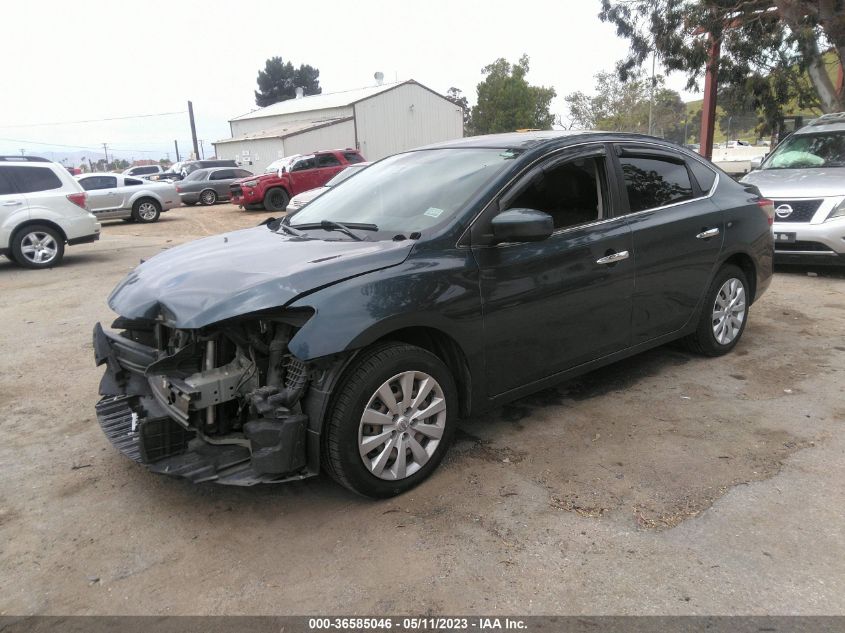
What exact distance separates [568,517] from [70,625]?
6.94 feet

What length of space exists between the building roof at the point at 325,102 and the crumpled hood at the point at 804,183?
29.1 meters

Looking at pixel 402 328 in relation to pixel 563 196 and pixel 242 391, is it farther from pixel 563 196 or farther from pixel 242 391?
pixel 563 196

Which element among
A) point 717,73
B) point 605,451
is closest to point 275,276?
point 605,451

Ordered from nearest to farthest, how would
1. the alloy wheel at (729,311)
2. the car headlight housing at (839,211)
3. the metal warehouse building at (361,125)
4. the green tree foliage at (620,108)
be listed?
the alloy wheel at (729,311) < the car headlight housing at (839,211) < the metal warehouse building at (361,125) < the green tree foliage at (620,108)

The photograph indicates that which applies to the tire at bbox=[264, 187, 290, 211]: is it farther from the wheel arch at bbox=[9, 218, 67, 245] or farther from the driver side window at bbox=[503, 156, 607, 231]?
the driver side window at bbox=[503, 156, 607, 231]

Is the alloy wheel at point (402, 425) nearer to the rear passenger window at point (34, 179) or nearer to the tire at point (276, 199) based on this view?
the rear passenger window at point (34, 179)

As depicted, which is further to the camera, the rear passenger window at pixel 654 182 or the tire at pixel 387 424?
the rear passenger window at pixel 654 182

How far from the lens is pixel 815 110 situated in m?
21.4

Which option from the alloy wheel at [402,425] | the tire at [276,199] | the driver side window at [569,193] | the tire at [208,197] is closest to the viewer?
the alloy wheel at [402,425]

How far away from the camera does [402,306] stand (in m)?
3.12

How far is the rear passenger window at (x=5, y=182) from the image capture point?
10305 millimetres

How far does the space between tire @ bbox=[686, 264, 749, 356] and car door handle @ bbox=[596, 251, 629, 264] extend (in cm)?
113

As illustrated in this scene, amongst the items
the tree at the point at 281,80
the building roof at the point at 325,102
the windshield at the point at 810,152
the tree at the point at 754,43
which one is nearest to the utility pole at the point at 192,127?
the building roof at the point at 325,102

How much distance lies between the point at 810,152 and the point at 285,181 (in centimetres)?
1511
